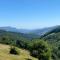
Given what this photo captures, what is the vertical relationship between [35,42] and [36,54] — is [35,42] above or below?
above

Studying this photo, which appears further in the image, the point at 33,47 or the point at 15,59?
the point at 33,47

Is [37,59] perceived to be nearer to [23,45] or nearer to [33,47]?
[33,47]

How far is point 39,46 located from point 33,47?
10.9 feet

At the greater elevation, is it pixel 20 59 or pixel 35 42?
pixel 35 42

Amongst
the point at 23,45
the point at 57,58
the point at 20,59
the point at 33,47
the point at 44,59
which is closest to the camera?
the point at 20,59

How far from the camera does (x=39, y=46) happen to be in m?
94.6

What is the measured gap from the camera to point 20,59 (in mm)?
84125

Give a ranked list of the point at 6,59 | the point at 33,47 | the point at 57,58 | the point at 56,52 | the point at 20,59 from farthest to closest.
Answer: the point at 56,52 < the point at 57,58 < the point at 33,47 < the point at 20,59 < the point at 6,59

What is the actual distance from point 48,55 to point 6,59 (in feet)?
73.3

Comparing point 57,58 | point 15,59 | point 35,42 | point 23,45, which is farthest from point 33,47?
point 23,45

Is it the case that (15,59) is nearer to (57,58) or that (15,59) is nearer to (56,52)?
(57,58)

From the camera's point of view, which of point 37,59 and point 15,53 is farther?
point 15,53

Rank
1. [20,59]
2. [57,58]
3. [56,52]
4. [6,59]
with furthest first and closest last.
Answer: [56,52] → [57,58] → [20,59] → [6,59]

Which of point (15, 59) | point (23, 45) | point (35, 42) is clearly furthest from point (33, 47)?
point (23, 45)
